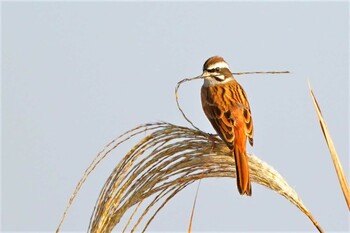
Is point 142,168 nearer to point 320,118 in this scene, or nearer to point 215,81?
point 320,118

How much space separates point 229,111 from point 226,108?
0.19ft

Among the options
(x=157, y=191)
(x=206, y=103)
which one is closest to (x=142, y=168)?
(x=157, y=191)

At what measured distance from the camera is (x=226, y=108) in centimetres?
466

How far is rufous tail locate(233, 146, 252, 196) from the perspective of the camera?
3.54 meters

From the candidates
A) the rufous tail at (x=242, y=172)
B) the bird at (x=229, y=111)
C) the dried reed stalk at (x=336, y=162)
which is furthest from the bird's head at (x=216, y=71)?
the dried reed stalk at (x=336, y=162)

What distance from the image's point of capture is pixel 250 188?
3773mm

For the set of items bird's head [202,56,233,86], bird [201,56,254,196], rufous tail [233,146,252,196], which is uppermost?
bird's head [202,56,233,86]

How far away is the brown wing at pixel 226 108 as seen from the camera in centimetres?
438

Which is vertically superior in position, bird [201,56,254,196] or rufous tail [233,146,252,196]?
bird [201,56,254,196]

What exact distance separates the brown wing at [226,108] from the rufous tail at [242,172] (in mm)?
310

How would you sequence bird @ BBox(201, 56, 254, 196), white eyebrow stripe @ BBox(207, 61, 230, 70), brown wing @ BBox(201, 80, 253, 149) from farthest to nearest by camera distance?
white eyebrow stripe @ BBox(207, 61, 230, 70)
brown wing @ BBox(201, 80, 253, 149)
bird @ BBox(201, 56, 254, 196)

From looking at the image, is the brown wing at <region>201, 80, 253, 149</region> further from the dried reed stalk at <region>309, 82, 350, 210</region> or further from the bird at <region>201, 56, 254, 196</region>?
the dried reed stalk at <region>309, 82, 350, 210</region>

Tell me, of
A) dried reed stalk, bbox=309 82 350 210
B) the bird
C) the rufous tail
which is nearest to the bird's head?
the bird

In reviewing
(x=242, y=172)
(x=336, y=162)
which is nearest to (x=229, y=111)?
(x=242, y=172)
